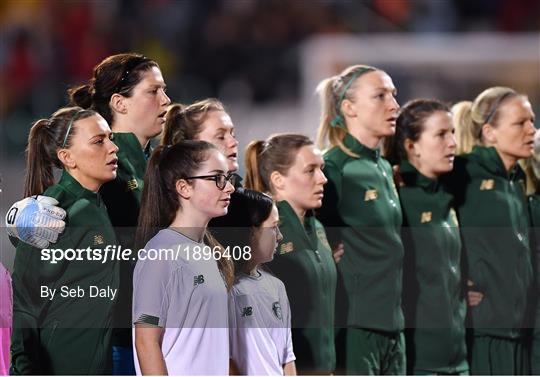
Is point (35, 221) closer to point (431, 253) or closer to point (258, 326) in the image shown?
point (258, 326)

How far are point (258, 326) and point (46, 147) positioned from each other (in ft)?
2.93

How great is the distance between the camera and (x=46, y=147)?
3941 millimetres

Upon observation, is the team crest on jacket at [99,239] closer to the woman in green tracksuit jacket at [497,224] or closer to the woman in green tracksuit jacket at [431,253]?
the woman in green tracksuit jacket at [431,253]

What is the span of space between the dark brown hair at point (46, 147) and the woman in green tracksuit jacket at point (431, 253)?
148 cm

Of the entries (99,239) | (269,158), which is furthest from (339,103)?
(99,239)

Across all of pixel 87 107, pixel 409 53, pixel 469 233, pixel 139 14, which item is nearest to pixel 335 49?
pixel 409 53

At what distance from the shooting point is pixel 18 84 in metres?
11.8

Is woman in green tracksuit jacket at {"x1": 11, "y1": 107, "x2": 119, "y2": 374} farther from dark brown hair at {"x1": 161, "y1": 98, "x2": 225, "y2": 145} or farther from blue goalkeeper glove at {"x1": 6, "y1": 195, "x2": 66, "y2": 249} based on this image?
dark brown hair at {"x1": 161, "y1": 98, "x2": 225, "y2": 145}

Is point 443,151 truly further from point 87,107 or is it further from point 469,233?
point 87,107

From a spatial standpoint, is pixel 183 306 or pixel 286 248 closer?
pixel 183 306

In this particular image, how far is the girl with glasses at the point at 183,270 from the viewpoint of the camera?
3.75 meters

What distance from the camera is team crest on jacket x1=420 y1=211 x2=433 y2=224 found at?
482 cm

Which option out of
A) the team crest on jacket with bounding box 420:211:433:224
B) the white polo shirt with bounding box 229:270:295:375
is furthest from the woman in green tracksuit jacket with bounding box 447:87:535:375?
the white polo shirt with bounding box 229:270:295:375

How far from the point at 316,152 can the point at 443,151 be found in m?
0.65
